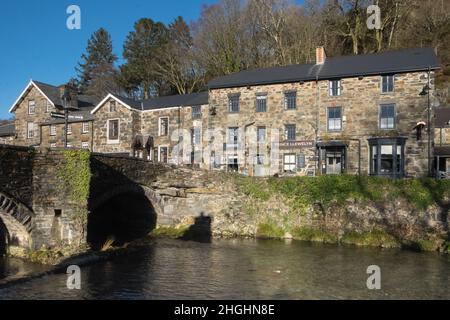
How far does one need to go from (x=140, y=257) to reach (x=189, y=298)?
7473mm

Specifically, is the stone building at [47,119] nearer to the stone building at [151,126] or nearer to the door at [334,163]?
the stone building at [151,126]

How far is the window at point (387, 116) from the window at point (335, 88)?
12.0 ft

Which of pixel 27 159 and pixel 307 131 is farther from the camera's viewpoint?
pixel 307 131

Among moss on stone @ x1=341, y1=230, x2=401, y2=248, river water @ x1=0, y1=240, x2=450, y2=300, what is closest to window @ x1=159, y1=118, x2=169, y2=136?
river water @ x1=0, y1=240, x2=450, y2=300

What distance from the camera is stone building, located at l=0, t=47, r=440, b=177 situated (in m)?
32.2

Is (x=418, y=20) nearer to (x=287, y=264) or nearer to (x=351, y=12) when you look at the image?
(x=351, y=12)

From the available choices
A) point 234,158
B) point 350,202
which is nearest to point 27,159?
point 350,202

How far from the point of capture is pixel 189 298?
48.8 feet

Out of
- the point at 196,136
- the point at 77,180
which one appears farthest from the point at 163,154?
the point at 77,180

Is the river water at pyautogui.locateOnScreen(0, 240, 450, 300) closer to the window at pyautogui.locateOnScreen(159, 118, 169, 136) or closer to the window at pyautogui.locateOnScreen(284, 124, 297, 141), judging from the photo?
the window at pyautogui.locateOnScreen(284, 124, 297, 141)

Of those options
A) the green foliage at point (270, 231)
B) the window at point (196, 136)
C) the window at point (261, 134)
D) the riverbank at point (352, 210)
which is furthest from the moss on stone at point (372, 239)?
the window at point (196, 136)

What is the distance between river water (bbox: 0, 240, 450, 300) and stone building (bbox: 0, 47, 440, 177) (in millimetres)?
11582

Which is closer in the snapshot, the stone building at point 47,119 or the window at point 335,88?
the window at point 335,88

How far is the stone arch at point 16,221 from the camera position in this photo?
60.6ft
